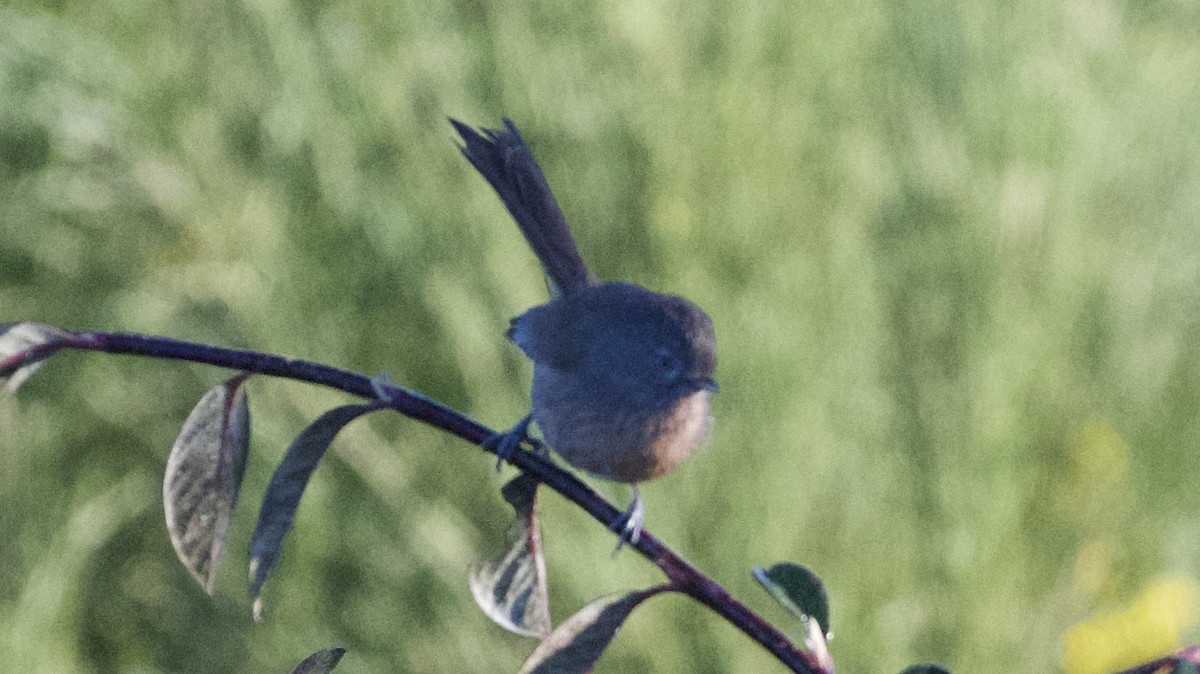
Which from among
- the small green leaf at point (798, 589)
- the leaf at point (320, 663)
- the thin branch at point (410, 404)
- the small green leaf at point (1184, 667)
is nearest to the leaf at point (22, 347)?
the thin branch at point (410, 404)

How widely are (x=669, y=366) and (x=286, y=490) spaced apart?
2.11 ft

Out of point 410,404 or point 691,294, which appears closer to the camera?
point 410,404

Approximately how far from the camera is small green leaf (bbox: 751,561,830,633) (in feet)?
1.70

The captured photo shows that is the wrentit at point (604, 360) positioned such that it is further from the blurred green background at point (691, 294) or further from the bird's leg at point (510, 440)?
the blurred green background at point (691, 294)

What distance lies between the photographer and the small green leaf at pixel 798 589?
52 cm

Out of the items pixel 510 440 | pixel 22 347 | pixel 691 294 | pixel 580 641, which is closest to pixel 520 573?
pixel 580 641

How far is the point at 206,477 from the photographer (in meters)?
0.50

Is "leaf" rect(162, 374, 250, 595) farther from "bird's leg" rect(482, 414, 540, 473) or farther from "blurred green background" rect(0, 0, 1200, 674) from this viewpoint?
"blurred green background" rect(0, 0, 1200, 674)

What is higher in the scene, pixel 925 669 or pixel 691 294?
pixel 925 669

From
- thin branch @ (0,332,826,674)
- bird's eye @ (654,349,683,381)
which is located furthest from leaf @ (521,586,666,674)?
bird's eye @ (654,349,683,381)

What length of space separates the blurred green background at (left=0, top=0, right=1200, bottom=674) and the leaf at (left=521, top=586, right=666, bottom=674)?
4.18ft

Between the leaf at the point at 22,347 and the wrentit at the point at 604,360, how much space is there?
1.85ft

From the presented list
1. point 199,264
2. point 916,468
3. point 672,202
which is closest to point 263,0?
point 199,264

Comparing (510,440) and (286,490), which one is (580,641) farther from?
(510,440)
